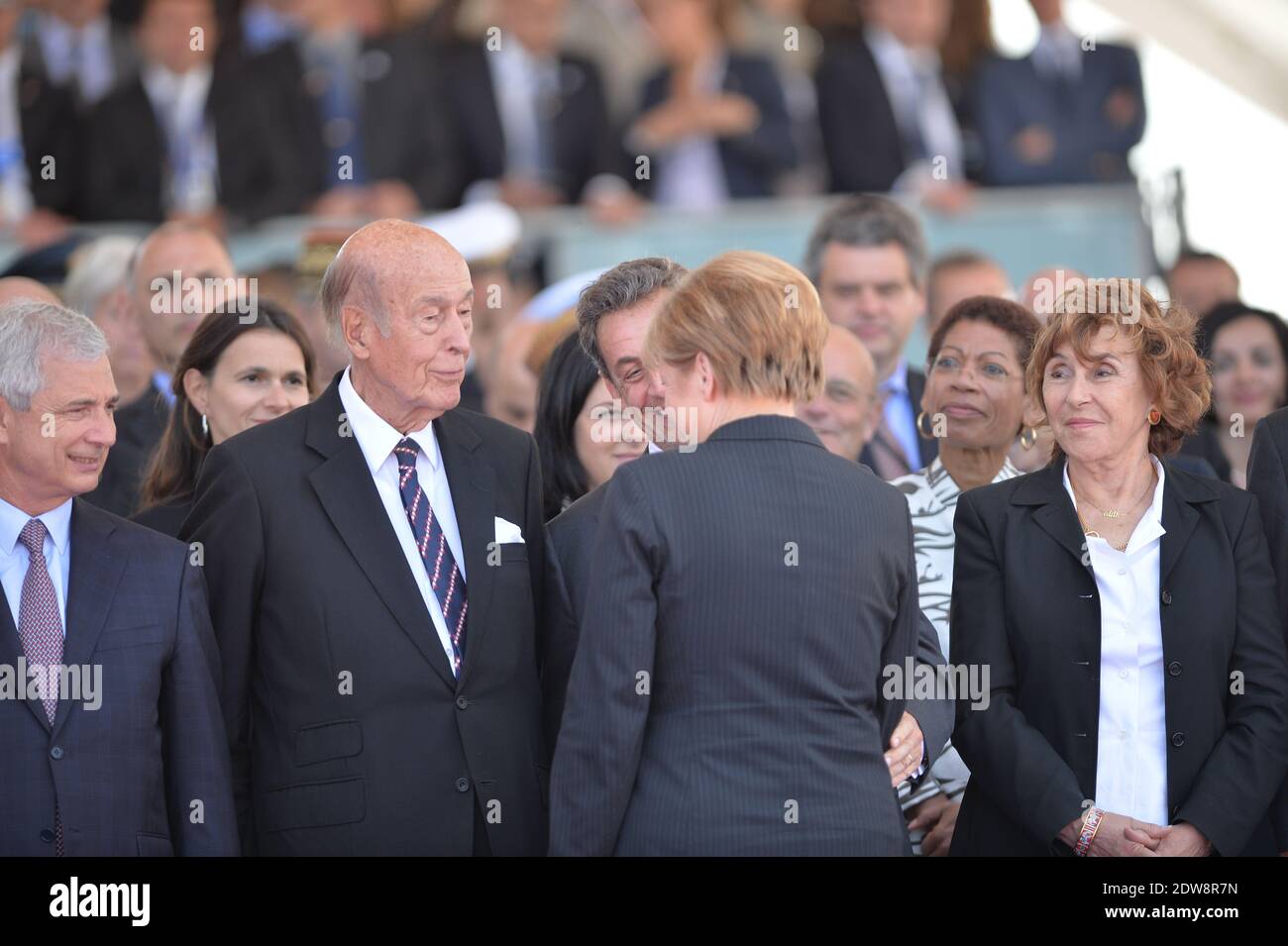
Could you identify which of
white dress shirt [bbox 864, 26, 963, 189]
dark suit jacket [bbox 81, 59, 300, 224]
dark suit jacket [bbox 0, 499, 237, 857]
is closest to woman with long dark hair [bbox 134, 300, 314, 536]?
dark suit jacket [bbox 0, 499, 237, 857]

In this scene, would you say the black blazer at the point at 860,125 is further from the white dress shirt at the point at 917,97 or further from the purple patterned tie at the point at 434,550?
the purple patterned tie at the point at 434,550

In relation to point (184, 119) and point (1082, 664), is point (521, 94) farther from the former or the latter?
point (1082, 664)

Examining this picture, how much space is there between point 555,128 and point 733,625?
17.6ft

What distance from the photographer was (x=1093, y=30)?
8.05 m

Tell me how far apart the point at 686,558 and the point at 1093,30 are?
19.2 ft

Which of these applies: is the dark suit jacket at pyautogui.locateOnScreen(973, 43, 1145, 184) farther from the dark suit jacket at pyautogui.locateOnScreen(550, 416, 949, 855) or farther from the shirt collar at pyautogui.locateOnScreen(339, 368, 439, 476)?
the dark suit jacket at pyautogui.locateOnScreen(550, 416, 949, 855)

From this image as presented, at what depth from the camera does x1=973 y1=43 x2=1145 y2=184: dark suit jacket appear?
7.78 meters

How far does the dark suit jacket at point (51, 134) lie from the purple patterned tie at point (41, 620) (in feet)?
15.2

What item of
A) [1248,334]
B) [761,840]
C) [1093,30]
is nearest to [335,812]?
[761,840]

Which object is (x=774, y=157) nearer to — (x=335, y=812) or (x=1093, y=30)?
(x=1093, y=30)

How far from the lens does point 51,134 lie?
7.73 m

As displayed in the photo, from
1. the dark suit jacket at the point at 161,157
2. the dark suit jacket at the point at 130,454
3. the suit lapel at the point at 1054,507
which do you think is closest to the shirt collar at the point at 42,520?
the dark suit jacket at the point at 130,454

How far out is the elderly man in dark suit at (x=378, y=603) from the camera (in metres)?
3.36

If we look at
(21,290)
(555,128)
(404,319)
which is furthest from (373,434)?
(555,128)
